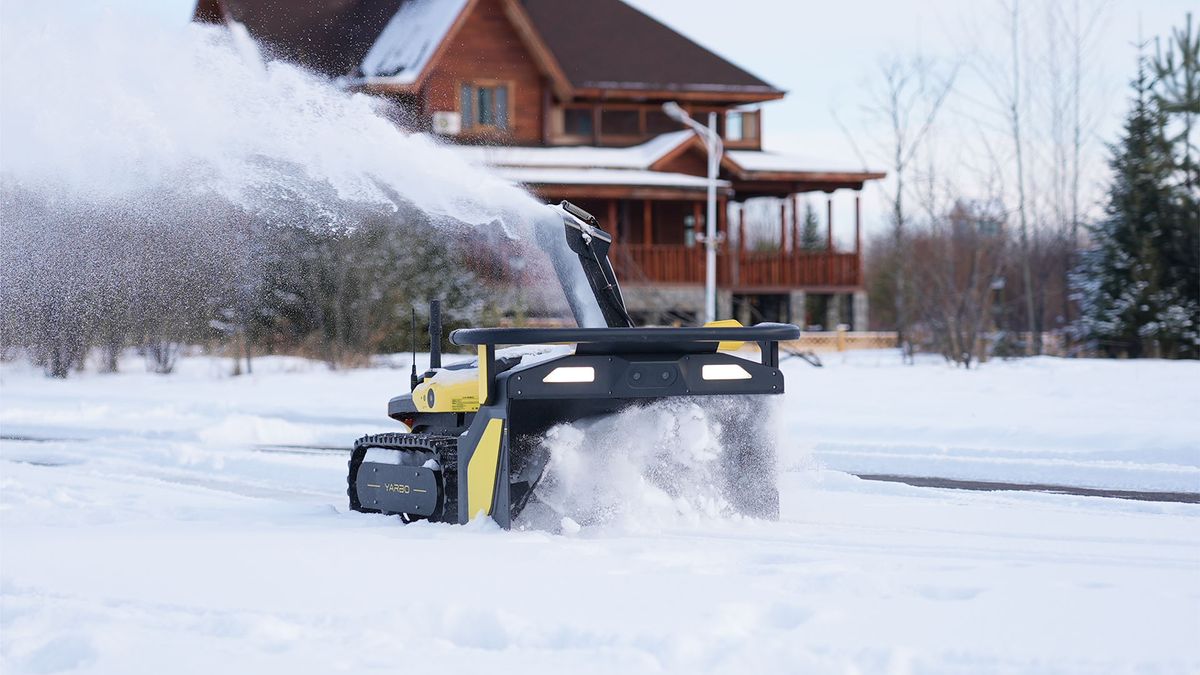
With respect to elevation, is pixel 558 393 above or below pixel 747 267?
below

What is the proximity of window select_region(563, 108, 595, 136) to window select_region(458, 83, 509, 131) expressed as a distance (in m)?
1.87

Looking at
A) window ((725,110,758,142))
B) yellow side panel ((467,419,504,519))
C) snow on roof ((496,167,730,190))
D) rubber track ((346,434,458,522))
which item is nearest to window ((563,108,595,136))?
snow on roof ((496,167,730,190))

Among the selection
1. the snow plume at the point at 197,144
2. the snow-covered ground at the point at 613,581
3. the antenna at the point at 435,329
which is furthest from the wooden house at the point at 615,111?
the antenna at the point at 435,329

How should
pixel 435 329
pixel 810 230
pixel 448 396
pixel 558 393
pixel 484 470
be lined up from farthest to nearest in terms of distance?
1. pixel 810 230
2. pixel 435 329
3. pixel 448 396
4. pixel 484 470
5. pixel 558 393

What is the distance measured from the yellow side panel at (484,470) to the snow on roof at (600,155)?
2565 centimetres

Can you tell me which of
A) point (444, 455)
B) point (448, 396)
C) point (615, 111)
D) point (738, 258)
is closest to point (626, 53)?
point (615, 111)

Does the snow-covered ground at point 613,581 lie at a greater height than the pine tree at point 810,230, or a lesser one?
lesser

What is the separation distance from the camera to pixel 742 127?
38.5 metres

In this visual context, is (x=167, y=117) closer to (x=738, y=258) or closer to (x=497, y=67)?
(x=497, y=67)

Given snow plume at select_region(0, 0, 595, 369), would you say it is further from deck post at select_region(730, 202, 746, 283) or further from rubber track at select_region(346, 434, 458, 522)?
deck post at select_region(730, 202, 746, 283)

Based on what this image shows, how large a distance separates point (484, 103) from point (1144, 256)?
1637 centimetres

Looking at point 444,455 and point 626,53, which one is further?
point 626,53

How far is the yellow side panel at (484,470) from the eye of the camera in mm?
6656

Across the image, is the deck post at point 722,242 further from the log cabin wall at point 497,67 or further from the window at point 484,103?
the window at point 484,103
